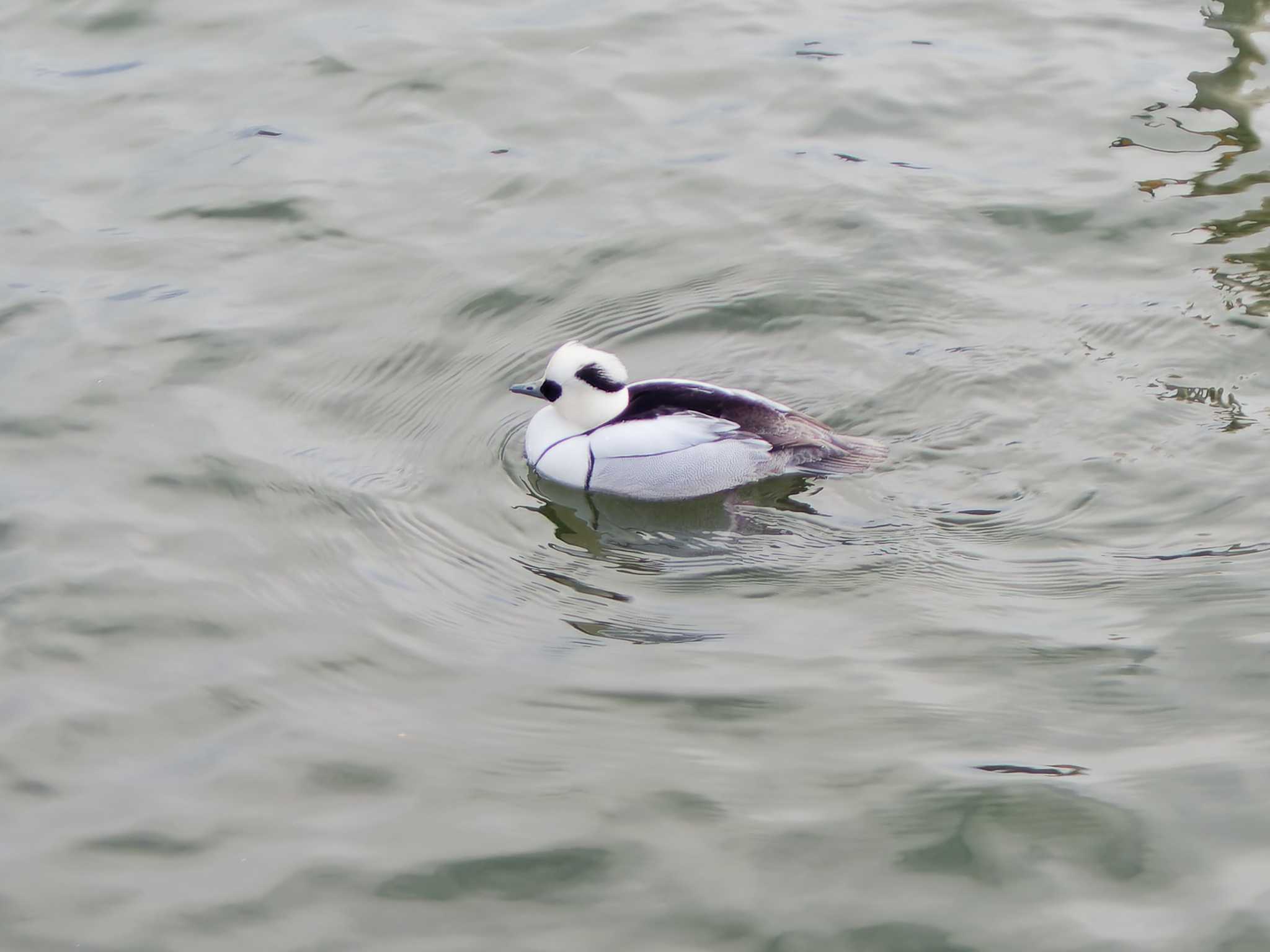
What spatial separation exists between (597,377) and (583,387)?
0.30 ft

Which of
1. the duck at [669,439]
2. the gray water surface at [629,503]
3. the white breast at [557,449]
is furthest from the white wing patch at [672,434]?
the gray water surface at [629,503]

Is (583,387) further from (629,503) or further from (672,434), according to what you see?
(629,503)

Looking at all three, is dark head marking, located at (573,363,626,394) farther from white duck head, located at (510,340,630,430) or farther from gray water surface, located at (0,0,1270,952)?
gray water surface, located at (0,0,1270,952)

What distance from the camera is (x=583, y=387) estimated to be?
7449 millimetres

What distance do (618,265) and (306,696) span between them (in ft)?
13.3

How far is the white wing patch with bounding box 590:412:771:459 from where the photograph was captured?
7.28 meters

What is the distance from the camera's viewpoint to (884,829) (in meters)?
4.97

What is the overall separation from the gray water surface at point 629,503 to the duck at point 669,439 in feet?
0.53

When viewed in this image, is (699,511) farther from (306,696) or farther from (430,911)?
(430,911)

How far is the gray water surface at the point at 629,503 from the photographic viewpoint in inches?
193

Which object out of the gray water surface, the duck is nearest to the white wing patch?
the duck

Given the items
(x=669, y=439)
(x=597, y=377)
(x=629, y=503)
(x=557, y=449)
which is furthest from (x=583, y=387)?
(x=629, y=503)

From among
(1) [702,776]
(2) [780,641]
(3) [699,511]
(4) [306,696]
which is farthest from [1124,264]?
(4) [306,696]

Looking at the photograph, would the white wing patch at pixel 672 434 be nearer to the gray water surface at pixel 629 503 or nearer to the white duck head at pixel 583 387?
the white duck head at pixel 583 387
